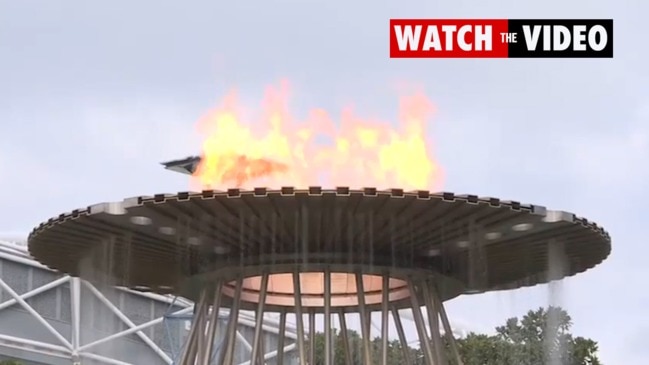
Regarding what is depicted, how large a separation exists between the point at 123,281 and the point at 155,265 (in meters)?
1.43

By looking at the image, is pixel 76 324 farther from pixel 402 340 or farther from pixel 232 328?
pixel 232 328

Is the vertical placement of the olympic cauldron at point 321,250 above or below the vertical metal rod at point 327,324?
above

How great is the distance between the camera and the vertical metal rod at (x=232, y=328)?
22.6 meters

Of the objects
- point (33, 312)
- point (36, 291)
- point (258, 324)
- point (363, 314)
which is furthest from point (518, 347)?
point (36, 291)

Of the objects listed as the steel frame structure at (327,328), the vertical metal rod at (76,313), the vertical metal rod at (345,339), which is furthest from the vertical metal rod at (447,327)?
the vertical metal rod at (76,313)

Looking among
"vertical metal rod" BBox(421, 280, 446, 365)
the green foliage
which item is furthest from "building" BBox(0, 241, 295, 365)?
"vertical metal rod" BBox(421, 280, 446, 365)

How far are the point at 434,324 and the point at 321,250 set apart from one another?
240cm

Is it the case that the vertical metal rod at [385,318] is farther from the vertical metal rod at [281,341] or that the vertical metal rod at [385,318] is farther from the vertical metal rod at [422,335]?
the vertical metal rod at [281,341]

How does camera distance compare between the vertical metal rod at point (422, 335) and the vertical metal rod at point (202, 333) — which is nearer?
the vertical metal rod at point (422, 335)

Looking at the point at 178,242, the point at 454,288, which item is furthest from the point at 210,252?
the point at 454,288

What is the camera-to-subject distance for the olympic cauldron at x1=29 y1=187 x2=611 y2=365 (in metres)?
Result: 20.9

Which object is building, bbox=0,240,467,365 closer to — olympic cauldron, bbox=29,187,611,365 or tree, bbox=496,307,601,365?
tree, bbox=496,307,601,365

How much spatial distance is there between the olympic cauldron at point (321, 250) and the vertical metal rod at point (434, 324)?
0.02 metres

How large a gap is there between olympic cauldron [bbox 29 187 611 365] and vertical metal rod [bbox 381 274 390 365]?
28mm
